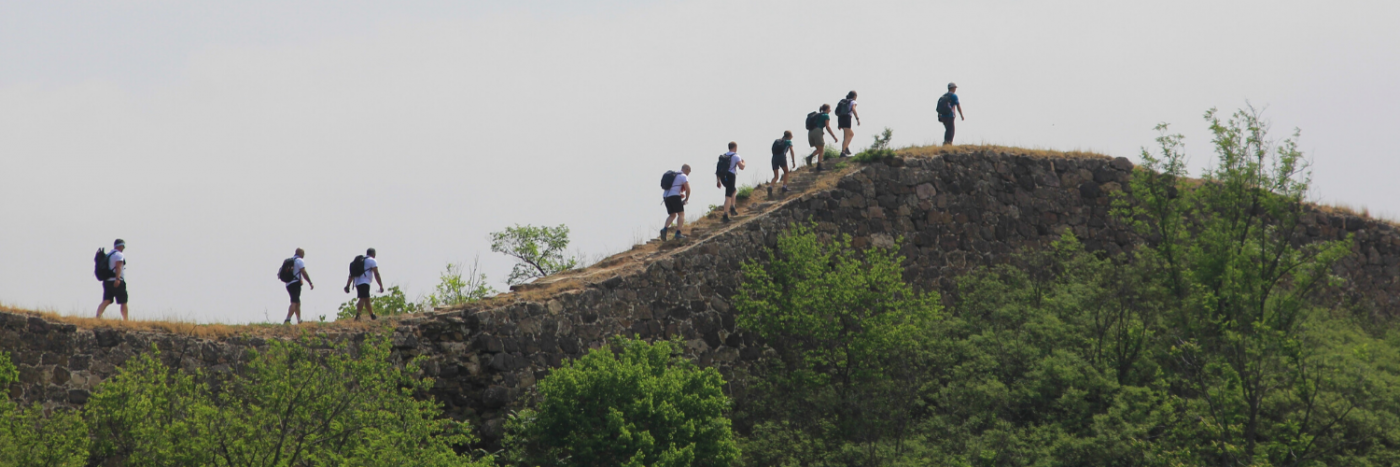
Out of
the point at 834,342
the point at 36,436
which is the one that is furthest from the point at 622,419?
the point at 36,436

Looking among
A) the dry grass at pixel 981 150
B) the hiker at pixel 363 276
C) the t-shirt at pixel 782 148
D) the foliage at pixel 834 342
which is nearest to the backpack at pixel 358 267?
the hiker at pixel 363 276

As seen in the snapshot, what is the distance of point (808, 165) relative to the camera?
1024 inches

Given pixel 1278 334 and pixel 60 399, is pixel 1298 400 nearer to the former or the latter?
pixel 1278 334

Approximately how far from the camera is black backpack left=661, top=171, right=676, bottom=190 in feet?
→ 70.5

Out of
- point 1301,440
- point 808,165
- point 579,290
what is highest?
point 808,165

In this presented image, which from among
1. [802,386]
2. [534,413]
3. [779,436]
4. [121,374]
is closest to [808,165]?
[802,386]

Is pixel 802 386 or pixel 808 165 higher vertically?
pixel 808 165

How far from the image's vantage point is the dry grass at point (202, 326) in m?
16.0

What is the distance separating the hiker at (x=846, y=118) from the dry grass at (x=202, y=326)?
409 inches

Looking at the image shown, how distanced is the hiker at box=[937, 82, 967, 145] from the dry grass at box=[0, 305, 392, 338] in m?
13.0

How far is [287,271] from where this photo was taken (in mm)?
19062

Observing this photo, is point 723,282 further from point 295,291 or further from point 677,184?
point 295,291

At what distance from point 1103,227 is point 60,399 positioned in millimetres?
20276

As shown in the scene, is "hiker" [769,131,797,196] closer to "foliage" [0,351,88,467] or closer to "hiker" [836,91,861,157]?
"hiker" [836,91,861,157]
